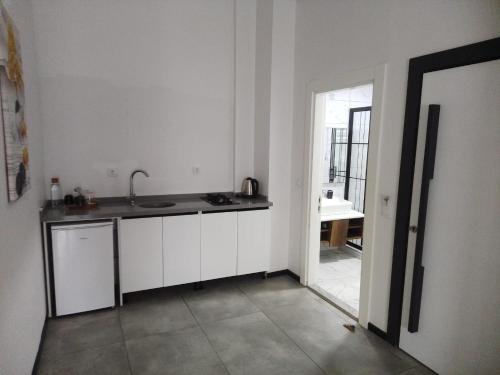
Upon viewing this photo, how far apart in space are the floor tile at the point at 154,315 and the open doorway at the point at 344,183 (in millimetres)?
1575

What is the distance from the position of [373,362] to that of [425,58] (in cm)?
205

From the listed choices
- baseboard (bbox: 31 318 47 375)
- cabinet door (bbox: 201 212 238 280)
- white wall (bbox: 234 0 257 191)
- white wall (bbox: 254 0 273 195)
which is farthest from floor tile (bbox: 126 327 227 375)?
white wall (bbox: 234 0 257 191)

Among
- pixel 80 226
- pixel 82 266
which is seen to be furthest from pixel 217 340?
pixel 80 226

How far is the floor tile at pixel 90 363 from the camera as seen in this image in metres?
2.19

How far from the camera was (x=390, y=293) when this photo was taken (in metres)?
2.50

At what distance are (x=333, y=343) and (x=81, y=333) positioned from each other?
76.1 inches

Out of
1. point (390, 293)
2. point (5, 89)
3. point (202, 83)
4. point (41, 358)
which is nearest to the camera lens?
point (5, 89)

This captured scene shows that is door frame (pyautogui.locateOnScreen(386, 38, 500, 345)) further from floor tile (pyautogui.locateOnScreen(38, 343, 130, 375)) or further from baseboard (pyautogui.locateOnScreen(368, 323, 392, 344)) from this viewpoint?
floor tile (pyautogui.locateOnScreen(38, 343, 130, 375))

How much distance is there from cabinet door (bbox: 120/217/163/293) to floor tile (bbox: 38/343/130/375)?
70 cm

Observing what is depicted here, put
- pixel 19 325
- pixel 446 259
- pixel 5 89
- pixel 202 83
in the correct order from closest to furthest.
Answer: pixel 5 89 → pixel 19 325 → pixel 446 259 → pixel 202 83

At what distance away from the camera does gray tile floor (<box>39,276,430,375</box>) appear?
227 centimetres

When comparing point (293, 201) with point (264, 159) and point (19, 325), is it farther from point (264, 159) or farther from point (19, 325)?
point (19, 325)

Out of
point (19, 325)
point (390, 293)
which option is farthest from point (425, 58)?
point (19, 325)

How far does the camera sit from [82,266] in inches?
111
